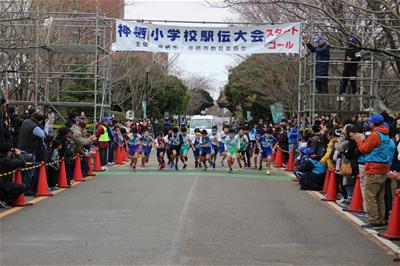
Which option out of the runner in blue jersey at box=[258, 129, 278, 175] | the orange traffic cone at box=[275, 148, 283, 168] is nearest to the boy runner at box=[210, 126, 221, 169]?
the runner in blue jersey at box=[258, 129, 278, 175]

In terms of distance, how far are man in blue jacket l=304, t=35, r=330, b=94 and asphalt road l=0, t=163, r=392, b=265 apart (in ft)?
17.4

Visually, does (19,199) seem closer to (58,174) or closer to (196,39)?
(58,174)

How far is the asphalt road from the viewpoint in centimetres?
716

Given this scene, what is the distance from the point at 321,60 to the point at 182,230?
418 inches

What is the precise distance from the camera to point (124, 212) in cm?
1057

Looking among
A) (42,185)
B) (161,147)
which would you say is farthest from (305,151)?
(42,185)

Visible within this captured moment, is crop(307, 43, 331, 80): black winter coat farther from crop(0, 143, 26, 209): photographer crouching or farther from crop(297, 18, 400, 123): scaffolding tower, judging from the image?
crop(0, 143, 26, 209): photographer crouching

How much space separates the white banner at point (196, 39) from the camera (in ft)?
67.3

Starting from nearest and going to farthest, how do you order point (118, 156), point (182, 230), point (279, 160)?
1. point (182, 230)
2. point (118, 156)
3. point (279, 160)

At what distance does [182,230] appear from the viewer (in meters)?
8.83

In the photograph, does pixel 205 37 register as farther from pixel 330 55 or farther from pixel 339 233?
pixel 339 233

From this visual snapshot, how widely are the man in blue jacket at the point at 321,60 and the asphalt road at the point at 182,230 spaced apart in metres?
5.31

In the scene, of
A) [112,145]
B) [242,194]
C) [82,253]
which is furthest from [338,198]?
[112,145]

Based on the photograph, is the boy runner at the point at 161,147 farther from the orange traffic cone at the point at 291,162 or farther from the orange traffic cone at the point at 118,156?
the orange traffic cone at the point at 291,162
